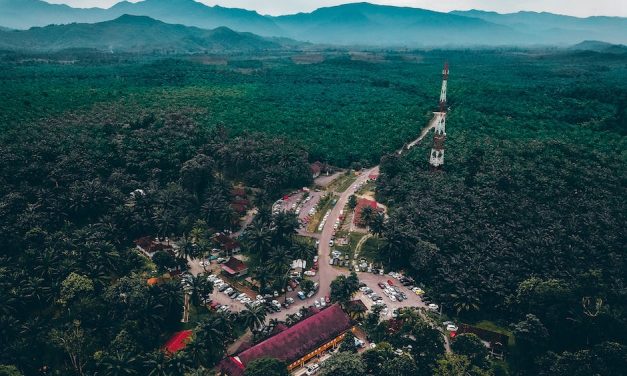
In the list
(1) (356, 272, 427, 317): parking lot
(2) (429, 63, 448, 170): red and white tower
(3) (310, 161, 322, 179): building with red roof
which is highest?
(2) (429, 63, 448, 170): red and white tower

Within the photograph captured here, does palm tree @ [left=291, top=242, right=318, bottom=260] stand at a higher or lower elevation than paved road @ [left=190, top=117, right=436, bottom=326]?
higher

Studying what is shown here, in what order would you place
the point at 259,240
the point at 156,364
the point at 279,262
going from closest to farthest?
the point at 156,364 < the point at 279,262 < the point at 259,240

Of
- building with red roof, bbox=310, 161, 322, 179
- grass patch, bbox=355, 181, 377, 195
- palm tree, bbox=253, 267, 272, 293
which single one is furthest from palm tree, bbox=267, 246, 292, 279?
building with red roof, bbox=310, 161, 322, 179

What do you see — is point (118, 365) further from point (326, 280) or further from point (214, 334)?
point (326, 280)

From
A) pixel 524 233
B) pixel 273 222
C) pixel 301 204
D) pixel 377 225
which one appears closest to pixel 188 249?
pixel 273 222

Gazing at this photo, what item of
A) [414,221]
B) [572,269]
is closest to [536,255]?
[572,269]

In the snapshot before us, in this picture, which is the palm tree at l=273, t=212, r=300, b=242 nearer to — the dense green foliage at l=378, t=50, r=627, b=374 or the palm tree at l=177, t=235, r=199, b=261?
the palm tree at l=177, t=235, r=199, b=261
